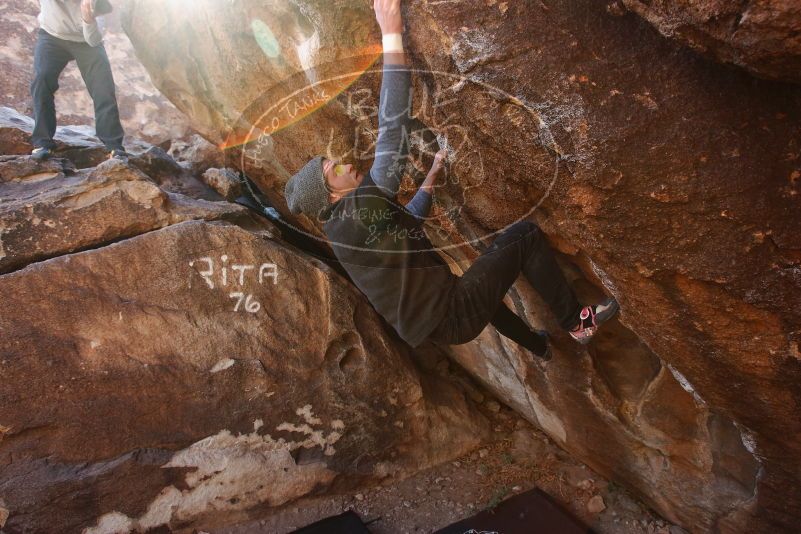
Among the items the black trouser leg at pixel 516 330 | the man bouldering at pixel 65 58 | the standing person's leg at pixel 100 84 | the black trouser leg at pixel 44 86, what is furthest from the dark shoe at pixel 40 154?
the black trouser leg at pixel 516 330

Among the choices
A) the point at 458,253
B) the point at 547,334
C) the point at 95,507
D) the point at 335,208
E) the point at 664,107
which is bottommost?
the point at 95,507

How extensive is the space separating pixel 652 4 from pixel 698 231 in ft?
2.38

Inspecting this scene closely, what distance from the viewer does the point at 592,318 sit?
2301 millimetres

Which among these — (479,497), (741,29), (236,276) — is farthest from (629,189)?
(479,497)

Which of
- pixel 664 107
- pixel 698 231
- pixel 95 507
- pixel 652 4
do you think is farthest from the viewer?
pixel 95 507

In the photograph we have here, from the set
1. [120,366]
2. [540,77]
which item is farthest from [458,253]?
[120,366]

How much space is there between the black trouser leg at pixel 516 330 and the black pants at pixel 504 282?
0.90ft

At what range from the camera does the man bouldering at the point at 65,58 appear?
3.51 m

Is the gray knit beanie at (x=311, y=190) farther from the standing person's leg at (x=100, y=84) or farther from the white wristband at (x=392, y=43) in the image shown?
the standing person's leg at (x=100, y=84)

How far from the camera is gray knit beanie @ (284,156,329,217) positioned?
2039 millimetres

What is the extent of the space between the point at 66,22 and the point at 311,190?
9.21 ft

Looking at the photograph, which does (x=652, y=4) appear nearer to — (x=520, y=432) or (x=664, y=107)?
(x=664, y=107)

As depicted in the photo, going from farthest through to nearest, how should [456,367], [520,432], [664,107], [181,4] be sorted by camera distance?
[456,367] < [520,432] < [181,4] < [664,107]

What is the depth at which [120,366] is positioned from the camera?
2.80 meters
